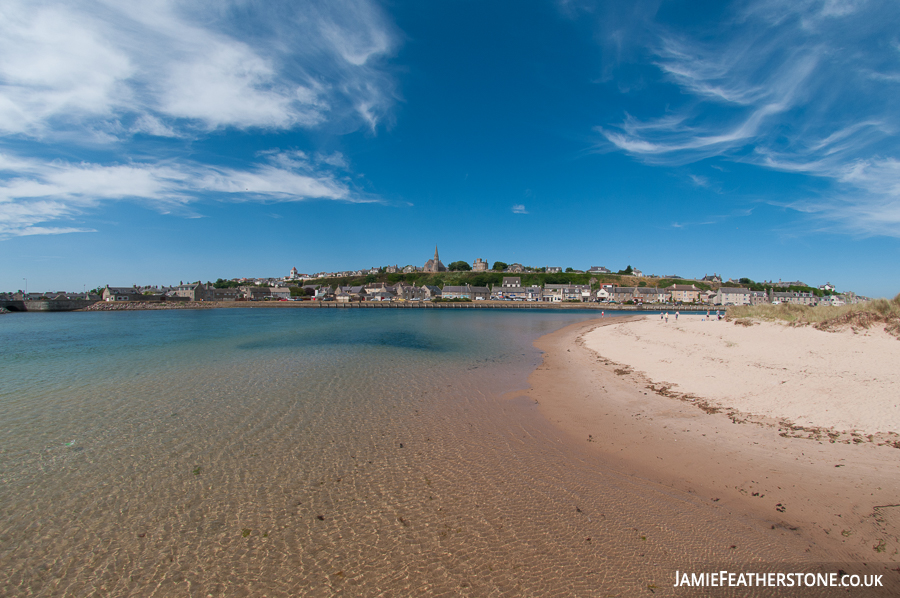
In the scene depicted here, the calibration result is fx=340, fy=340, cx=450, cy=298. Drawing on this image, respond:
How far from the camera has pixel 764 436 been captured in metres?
7.11

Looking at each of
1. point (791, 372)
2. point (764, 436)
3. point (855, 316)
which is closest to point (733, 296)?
point (855, 316)

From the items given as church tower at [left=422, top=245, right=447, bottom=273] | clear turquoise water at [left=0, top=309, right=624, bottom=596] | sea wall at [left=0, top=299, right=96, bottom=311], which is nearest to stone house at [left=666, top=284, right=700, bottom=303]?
church tower at [left=422, top=245, right=447, bottom=273]

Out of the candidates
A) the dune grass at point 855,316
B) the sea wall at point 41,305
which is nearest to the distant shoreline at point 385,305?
the sea wall at point 41,305

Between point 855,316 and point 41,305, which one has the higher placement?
point 41,305

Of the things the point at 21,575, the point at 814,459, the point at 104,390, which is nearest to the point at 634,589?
the point at 814,459

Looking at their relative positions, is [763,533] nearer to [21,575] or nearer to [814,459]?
[814,459]

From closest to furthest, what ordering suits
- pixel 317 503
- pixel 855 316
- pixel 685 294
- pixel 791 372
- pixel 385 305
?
1. pixel 317 503
2. pixel 791 372
3. pixel 855 316
4. pixel 385 305
5. pixel 685 294

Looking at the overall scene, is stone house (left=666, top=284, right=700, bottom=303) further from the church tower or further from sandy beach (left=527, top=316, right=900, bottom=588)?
sandy beach (left=527, top=316, right=900, bottom=588)

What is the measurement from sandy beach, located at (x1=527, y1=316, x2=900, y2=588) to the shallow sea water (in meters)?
0.72

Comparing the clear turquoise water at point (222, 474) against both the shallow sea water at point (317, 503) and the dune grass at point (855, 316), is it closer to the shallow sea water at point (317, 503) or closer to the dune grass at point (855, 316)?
the shallow sea water at point (317, 503)

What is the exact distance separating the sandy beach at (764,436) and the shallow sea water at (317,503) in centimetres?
72

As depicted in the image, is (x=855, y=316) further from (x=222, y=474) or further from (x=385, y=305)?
(x=385, y=305)

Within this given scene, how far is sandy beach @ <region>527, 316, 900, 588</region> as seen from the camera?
452 cm

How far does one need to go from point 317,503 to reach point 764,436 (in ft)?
29.0
